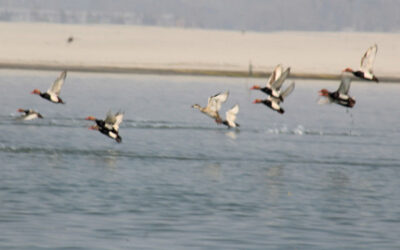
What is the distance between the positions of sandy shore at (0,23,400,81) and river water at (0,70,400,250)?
3891 cm

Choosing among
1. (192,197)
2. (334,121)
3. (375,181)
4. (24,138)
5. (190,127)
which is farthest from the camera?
(334,121)

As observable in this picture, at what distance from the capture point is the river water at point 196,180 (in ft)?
67.5

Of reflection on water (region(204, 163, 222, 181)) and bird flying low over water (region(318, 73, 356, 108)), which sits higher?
bird flying low over water (region(318, 73, 356, 108))

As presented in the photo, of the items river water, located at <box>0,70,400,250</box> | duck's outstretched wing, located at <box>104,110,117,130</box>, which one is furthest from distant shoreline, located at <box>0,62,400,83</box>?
duck's outstretched wing, located at <box>104,110,117,130</box>

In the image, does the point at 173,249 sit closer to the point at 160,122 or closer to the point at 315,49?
the point at 160,122

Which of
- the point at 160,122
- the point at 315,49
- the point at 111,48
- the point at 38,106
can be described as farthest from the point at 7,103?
the point at 315,49

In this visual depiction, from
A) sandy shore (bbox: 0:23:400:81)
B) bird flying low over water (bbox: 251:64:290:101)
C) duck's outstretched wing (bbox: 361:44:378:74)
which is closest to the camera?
duck's outstretched wing (bbox: 361:44:378:74)

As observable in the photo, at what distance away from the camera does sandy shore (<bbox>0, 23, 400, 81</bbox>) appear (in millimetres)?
94375

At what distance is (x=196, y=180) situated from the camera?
93.6 ft

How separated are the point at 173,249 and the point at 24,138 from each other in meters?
19.7

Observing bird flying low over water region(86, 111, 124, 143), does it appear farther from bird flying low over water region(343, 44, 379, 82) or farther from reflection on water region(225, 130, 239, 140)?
reflection on water region(225, 130, 239, 140)

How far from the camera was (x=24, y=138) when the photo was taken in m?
37.8

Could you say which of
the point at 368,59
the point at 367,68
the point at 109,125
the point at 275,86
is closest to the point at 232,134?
the point at 275,86

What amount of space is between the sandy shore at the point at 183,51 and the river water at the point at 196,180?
38.9 m
